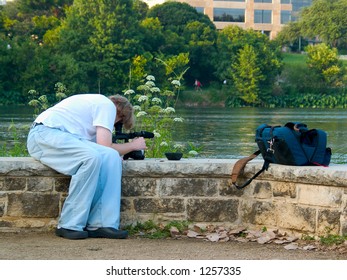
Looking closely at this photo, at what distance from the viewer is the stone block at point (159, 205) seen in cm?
630

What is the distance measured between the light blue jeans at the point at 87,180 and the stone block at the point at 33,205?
26 cm

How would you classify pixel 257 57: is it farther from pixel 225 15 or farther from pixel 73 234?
pixel 73 234

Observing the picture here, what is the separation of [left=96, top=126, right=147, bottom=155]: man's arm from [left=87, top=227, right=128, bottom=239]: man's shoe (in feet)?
1.92

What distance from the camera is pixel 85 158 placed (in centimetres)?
591

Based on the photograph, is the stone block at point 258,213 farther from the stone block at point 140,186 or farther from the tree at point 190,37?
the tree at point 190,37

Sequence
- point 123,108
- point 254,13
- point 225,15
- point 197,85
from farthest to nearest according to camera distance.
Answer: point 254,13, point 225,15, point 197,85, point 123,108

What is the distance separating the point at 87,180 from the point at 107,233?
39 centimetres

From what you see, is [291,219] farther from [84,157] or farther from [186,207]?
[84,157]

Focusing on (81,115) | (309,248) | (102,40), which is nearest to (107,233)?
(81,115)

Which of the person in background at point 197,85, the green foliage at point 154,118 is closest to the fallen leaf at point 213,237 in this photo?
the green foliage at point 154,118

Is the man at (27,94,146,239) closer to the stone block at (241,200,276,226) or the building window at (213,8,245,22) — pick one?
the stone block at (241,200,276,226)

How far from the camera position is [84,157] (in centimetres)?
591

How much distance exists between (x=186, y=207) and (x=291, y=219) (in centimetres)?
78

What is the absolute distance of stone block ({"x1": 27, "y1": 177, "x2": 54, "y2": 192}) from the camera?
625cm
